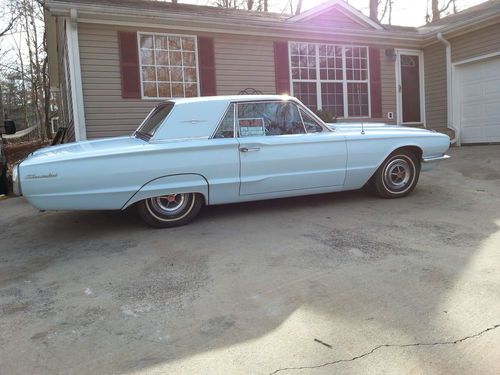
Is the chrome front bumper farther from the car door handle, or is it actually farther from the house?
the house

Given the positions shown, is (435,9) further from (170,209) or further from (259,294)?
(259,294)

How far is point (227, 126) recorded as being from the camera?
205 inches

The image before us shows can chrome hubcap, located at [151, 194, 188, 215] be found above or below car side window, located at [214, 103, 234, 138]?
below

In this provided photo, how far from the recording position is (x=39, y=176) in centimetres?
434

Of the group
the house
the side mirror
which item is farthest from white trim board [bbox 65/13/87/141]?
the side mirror

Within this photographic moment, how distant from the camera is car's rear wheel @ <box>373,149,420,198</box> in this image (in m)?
6.05

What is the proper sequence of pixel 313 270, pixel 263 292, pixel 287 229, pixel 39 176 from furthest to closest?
pixel 287 229, pixel 39 176, pixel 313 270, pixel 263 292

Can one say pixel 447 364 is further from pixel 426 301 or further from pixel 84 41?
pixel 84 41

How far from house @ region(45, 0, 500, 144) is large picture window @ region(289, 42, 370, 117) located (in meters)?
0.03

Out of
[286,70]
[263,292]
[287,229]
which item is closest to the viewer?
[263,292]

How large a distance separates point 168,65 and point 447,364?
8931 mm

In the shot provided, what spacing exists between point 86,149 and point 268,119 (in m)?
2.11

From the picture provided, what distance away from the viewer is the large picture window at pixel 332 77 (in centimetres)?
1145

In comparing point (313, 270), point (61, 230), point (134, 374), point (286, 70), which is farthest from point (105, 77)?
point (134, 374)
